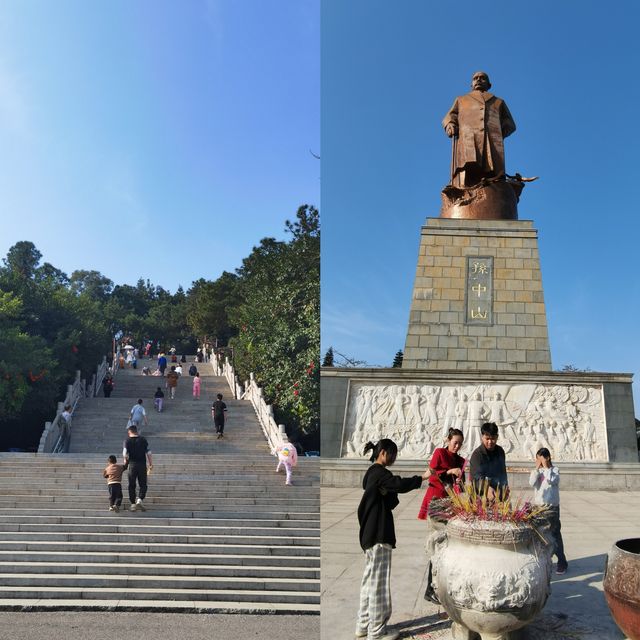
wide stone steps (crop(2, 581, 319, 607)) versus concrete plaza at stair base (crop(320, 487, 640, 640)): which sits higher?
concrete plaza at stair base (crop(320, 487, 640, 640))

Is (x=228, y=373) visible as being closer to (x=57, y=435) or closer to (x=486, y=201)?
(x=57, y=435)

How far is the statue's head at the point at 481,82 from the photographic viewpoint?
12.3 m

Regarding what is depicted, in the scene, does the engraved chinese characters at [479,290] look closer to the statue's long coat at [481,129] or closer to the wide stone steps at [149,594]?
the statue's long coat at [481,129]

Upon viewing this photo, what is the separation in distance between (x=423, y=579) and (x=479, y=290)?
7.05 metres

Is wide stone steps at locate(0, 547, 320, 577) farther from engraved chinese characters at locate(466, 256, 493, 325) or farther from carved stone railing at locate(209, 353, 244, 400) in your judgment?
carved stone railing at locate(209, 353, 244, 400)

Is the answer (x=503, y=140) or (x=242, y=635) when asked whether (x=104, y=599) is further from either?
(x=503, y=140)

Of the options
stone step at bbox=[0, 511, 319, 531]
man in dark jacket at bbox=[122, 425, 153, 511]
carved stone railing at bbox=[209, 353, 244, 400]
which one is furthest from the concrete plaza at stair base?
carved stone railing at bbox=[209, 353, 244, 400]

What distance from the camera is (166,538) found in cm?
748

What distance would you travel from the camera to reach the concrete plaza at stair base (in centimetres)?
342

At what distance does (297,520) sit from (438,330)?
389cm

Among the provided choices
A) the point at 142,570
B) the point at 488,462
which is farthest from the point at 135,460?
the point at 488,462

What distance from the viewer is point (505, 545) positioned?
304 centimetres

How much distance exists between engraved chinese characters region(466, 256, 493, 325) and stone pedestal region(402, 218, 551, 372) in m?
0.02

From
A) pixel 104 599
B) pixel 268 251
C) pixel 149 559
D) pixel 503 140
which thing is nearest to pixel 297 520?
pixel 149 559
